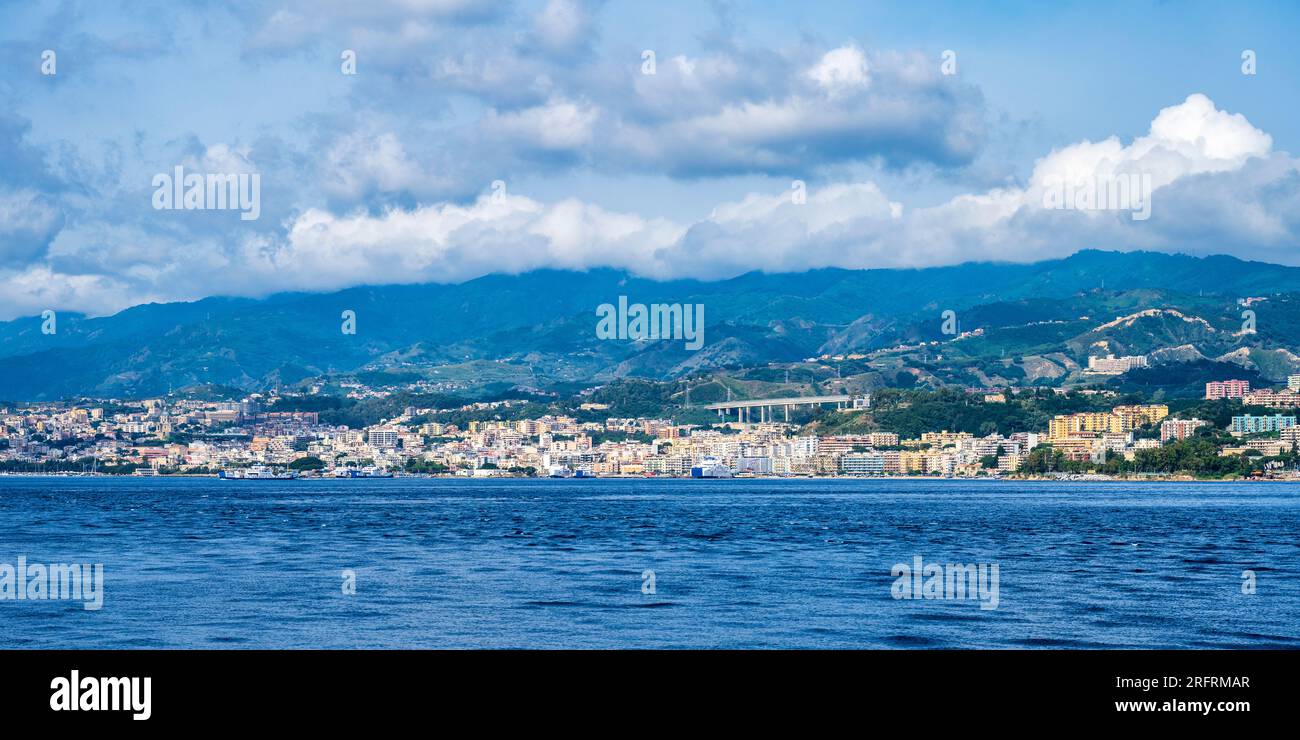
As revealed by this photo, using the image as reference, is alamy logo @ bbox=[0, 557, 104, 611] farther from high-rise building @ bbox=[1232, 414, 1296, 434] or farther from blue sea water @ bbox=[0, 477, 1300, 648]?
high-rise building @ bbox=[1232, 414, 1296, 434]

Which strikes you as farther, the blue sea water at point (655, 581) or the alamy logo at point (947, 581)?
the alamy logo at point (947, 581)

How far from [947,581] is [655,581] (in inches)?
270

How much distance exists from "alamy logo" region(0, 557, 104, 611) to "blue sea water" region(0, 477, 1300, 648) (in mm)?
684

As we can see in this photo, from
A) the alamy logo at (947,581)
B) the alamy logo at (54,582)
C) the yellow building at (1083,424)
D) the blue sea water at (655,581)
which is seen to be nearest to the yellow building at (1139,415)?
the yellow building at (1083,424)

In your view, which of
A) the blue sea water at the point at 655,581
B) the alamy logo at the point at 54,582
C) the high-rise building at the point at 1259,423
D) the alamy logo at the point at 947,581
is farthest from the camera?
the high-rise building at the point at 1259,423

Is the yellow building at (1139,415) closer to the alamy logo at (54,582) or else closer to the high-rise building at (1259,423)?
the high-rise building at (1259,423)

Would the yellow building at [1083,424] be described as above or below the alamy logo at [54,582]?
above

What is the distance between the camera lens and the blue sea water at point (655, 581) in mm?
24328

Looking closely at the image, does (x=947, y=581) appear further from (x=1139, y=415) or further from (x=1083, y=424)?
(x=1139, y=415)

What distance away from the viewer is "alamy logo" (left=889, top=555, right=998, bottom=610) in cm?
3034

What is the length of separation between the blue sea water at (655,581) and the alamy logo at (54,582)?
684 millimetres

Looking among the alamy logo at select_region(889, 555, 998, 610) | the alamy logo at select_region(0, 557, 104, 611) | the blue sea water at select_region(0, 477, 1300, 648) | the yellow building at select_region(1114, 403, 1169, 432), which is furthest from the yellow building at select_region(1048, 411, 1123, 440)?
the alamy logo at select_region(0, 557, 104, 611)

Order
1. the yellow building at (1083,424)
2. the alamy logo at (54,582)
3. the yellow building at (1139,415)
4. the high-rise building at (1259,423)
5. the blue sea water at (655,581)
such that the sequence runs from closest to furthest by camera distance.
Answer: the blue sea water at (655,581) < the alamy logo at (54,582) < the high-rise building at (1259,423) < the yellow building at (1139,415) < the yellow building at (1083,424)
